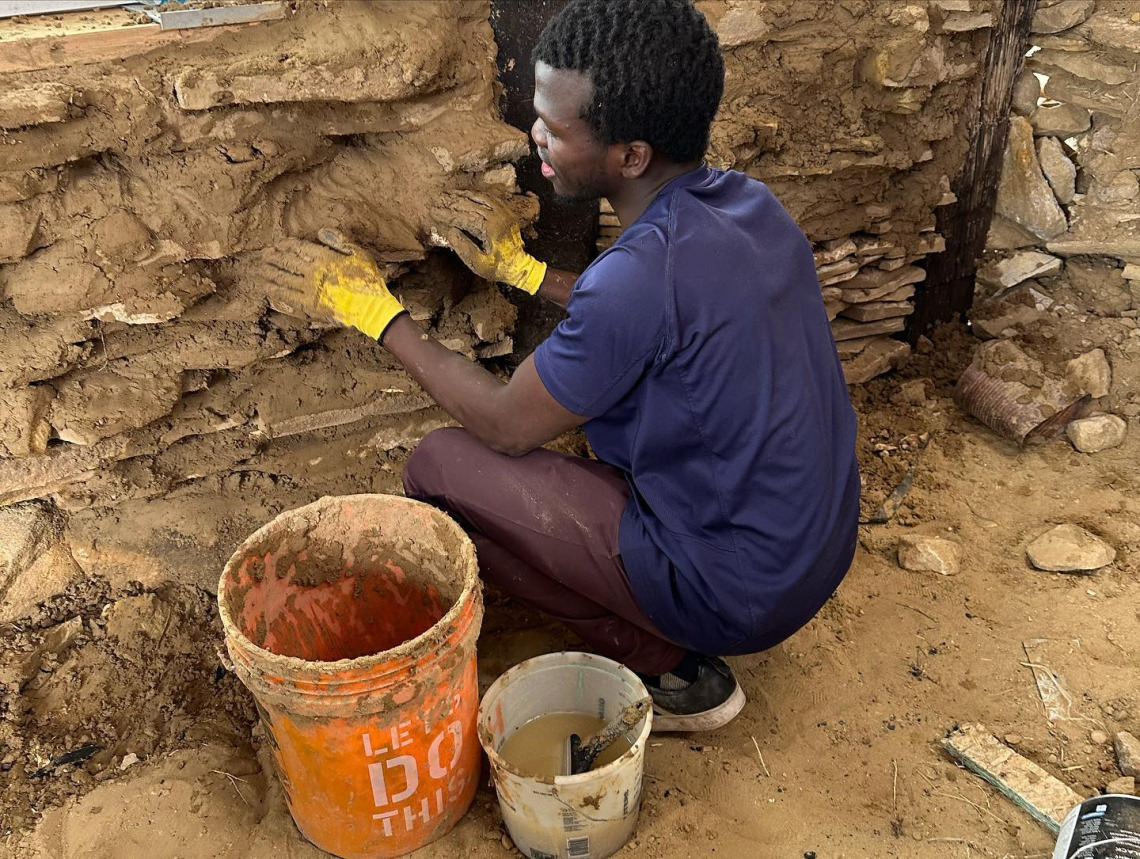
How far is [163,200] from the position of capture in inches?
82.0

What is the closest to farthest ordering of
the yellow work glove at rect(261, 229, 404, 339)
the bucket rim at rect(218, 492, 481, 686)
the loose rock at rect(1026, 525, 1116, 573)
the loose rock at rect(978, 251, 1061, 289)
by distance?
the bucket rim at rect(218, 492, 481, 686) < the yellow work glove at rect(261, 229, 404, 339) < the loose rock at rect(1026, 525, 1116, 573) < the loose rock at rect(978, 251, 1061, 289)

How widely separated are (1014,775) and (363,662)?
1.51m

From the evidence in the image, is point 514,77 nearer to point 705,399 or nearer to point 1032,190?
point 705,399

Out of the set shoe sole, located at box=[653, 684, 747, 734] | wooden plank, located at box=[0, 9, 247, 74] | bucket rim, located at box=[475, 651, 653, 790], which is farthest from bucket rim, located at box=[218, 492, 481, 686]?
wooden plank, located at box=[0, 9, 247, 74]

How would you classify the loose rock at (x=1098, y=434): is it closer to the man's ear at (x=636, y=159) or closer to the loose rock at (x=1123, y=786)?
the loose rock at (x=1123, y=786)

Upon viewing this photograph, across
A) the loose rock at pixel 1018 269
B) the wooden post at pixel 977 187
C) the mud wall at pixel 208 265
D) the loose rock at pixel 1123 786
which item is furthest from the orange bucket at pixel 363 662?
the loose rock at pixel 1018 269

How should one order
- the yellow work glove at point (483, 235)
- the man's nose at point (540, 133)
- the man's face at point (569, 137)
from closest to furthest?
the man's face at point (569, 137) → the man's nose at point (540, 133) → the yellow work glove at point (483, 235)

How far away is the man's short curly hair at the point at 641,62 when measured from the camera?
66.3 inches

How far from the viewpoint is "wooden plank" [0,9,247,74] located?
6.18 feet

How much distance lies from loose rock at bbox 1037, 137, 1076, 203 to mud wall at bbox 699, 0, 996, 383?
362 millimetres

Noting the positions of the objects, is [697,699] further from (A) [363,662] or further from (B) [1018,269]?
(B) [1018,269]

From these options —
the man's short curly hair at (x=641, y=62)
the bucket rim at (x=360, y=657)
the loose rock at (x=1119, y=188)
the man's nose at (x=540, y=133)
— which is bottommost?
the bucket rim at (x=360, y=657)

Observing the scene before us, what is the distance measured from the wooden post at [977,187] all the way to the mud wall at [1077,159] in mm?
65

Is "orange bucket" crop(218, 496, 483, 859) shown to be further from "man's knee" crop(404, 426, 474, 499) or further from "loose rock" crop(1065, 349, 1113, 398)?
"loose rock" crop(1065, 349, 1113, 398)
